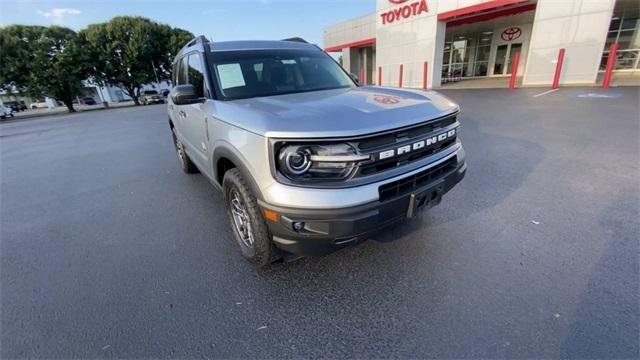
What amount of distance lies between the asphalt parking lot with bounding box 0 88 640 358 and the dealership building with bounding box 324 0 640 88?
10992 mm

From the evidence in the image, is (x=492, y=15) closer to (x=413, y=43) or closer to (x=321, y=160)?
(x=413, y=43)

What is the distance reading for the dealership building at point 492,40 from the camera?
11624 mm

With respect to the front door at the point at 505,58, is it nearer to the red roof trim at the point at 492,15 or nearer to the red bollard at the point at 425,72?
the red roof trim at the point at 492,15

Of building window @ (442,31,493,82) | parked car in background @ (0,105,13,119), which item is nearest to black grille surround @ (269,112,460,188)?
building window @ (442,31,493,82)

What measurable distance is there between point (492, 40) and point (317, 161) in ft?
81.2

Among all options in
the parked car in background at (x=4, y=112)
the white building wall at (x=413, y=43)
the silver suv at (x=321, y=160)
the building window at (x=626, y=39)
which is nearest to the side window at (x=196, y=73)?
the silver suv at (x=321, y=160)

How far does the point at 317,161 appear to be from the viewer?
1784mm

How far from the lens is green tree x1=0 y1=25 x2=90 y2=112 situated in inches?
1108

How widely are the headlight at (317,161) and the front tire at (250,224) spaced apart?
1.53 ft

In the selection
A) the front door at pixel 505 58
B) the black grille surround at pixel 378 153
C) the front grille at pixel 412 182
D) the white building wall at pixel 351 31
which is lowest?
the front grille at pixel 412 182

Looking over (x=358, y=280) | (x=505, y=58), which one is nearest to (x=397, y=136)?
(x=358, y=280)

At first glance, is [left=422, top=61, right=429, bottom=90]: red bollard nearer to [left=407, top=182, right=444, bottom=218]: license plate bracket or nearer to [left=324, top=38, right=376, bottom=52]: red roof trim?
[left=324, top=38, right=376, bottom=52]: red roof trim

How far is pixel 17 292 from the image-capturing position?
2.38 metres

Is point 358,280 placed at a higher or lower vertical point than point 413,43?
lower
